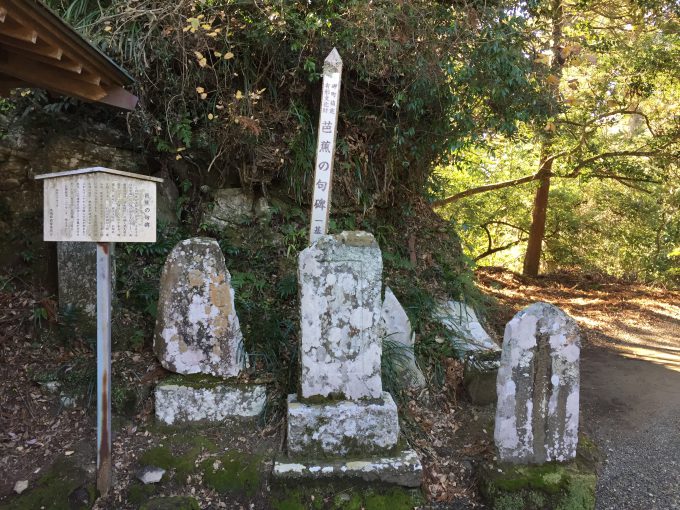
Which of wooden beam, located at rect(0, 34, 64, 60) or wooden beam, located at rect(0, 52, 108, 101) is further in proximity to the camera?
wooden beam, located at rect(0, 52, 108, 101)

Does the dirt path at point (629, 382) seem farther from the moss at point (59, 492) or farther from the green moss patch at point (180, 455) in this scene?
the moss at point (59, 492)

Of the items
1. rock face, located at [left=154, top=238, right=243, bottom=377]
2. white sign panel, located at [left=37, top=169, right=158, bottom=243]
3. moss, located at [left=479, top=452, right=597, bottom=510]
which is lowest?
moss, located at [left=479, top=452, right=597, bottom=510]

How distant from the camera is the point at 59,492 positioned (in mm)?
3338

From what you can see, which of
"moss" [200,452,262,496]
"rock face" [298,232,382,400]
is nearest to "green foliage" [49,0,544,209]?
"rock face" [298,232,382,400]

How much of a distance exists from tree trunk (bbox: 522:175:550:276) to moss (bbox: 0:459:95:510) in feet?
39.3

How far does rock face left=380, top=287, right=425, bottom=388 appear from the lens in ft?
15.8

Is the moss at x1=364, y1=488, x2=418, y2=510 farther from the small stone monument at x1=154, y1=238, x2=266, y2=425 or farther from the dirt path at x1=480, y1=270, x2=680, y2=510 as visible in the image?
the dirt path at x1=480, y1=270, x2=680, y2=510

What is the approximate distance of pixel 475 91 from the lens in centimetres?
557

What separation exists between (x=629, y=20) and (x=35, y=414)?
11303 mm

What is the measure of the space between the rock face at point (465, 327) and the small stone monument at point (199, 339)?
99.4 inches

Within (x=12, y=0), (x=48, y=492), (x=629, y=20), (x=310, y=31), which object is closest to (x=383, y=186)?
(x=310, y=31)

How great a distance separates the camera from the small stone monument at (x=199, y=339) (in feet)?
12.7

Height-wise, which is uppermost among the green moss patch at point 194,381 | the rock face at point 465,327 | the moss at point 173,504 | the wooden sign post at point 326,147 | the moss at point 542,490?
the wooden sign post at point 326,147

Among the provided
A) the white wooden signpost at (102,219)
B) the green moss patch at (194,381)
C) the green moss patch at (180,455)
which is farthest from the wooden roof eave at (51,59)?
the green moss patch at (180,455)
